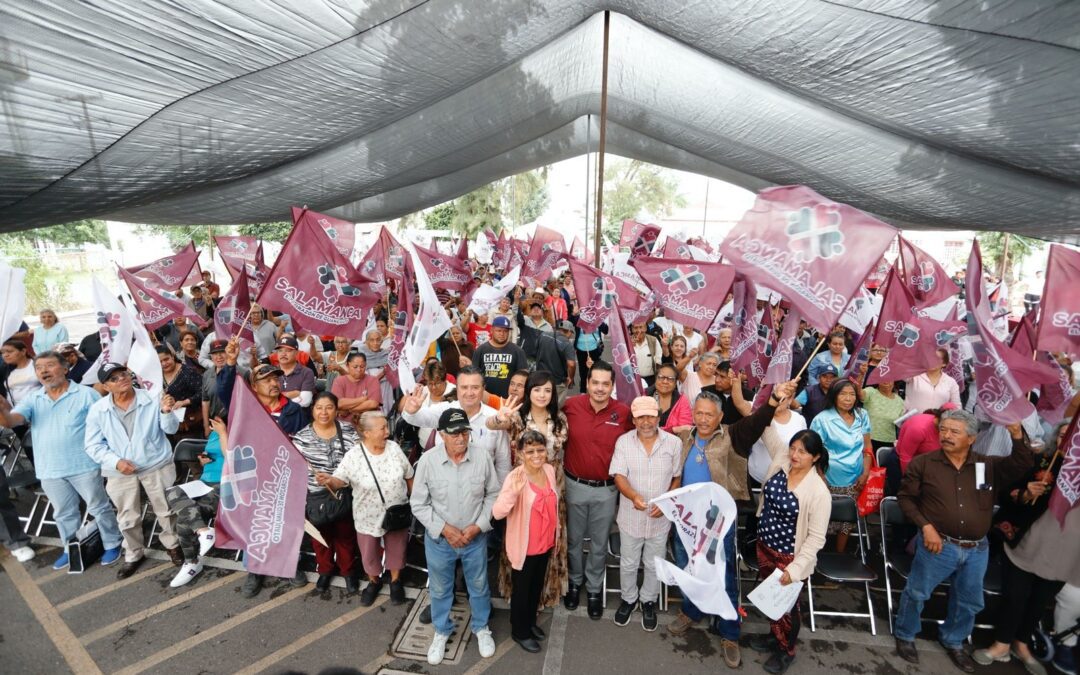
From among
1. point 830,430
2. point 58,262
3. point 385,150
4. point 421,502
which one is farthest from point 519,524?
point 58,262

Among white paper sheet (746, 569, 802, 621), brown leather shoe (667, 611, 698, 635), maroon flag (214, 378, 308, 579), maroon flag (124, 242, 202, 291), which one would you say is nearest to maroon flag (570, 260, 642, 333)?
brown leather shoe (667, 611, 698, 635)

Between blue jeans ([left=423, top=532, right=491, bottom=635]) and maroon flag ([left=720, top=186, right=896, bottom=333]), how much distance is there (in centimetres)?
296

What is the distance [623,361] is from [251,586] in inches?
161

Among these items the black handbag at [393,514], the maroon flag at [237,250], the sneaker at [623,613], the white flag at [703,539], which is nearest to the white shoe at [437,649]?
the black handbag at [393,514]

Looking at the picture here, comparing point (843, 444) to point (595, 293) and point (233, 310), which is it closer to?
point (595, 293)

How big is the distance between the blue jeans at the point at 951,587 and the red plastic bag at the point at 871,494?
1.81ft

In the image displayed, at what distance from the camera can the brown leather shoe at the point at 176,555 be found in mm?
5086

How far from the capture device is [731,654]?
3.96 m

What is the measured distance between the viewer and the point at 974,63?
3709 mm

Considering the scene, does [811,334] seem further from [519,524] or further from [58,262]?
[58,262]

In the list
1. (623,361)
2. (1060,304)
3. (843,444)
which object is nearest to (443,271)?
(623,361)

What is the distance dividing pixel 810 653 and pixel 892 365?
285cm

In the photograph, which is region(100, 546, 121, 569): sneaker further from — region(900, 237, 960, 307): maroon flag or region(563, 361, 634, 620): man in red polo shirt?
region(900, 237, 960, 307): maroon flag

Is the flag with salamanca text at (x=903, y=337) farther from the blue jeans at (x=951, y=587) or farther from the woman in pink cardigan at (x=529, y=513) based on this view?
the woman in pink cardigan at (x=529, y=513)
